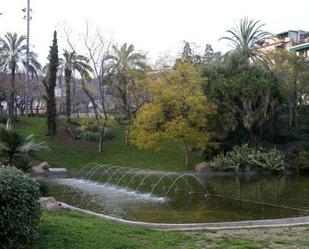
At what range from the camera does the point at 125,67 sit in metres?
43.9

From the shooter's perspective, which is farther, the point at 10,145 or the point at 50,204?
the point at 10,145

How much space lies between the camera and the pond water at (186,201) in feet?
42.7

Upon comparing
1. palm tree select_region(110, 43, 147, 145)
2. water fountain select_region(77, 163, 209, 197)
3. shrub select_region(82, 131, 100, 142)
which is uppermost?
palm tree select_region(110, 43, 147, 145)

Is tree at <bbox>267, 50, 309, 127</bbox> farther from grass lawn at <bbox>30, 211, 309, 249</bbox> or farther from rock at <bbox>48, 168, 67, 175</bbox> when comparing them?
grass lawn at <bbox>30, 211, 309, 249</bbox>

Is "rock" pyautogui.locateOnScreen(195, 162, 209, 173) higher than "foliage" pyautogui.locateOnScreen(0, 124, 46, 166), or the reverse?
"foliage" pyautogui.locateOnScreen(0, 124, 46, 166)

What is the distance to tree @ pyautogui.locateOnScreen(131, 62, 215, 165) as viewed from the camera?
33906mm

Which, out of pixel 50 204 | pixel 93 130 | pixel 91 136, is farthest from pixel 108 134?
pixel 50 204

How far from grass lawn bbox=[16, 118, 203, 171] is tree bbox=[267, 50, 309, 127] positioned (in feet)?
34.8

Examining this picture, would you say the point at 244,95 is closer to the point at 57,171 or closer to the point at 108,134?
the point at 108,134

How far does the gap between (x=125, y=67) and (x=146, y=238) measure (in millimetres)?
36336

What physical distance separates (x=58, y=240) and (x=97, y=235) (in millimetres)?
734

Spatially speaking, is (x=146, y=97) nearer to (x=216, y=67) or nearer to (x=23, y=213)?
(x=216, y=67)

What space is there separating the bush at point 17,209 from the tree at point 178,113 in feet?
86.7

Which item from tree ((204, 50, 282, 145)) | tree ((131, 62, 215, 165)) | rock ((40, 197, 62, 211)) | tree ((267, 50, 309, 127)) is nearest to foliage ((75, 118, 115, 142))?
tree ((131, 62, 215, 165))
